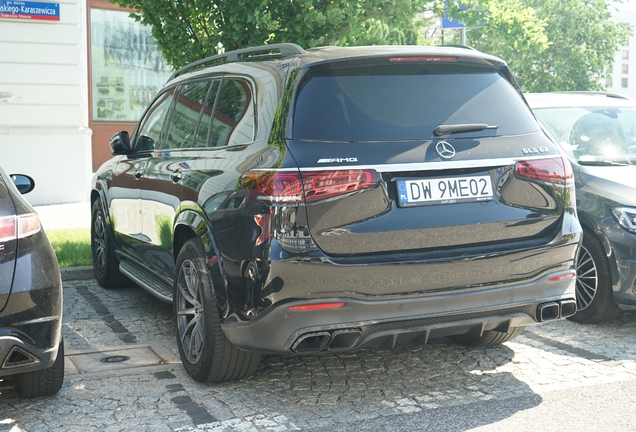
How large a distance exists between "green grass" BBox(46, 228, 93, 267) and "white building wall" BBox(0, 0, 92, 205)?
441 cm

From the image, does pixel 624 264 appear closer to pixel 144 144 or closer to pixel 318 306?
pixel 318 306

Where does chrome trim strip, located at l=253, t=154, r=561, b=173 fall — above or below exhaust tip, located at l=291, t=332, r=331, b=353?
above

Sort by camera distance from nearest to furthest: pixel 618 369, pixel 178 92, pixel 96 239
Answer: pixel 618 369 < pixel 178 92 < pixel 96 239

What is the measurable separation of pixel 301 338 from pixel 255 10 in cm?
500

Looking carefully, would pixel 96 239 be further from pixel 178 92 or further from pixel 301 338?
pixel 301 338

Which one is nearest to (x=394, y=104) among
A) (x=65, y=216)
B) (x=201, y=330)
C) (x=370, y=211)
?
(x=370, y=211)

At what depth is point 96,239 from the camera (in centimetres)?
796

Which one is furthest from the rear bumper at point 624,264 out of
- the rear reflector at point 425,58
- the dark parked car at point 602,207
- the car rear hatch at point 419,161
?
the rear reflector at point 425,58

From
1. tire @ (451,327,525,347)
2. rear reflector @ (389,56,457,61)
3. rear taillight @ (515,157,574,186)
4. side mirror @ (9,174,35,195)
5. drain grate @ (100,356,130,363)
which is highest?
rear reflector @ (389,56,457,61)

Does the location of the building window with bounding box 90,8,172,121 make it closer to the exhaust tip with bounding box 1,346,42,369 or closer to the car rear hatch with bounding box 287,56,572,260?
the car rear hatch with bounding box 287,56,572,260

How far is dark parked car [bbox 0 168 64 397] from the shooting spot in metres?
4.14

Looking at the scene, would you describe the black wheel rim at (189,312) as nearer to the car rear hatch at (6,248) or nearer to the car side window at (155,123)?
the car rear hatch at (6,248)

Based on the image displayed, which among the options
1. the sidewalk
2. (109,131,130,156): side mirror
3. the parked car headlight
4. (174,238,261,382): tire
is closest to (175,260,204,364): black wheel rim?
(174,238,261,382): tire

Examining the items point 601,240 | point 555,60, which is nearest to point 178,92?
point 601,240
